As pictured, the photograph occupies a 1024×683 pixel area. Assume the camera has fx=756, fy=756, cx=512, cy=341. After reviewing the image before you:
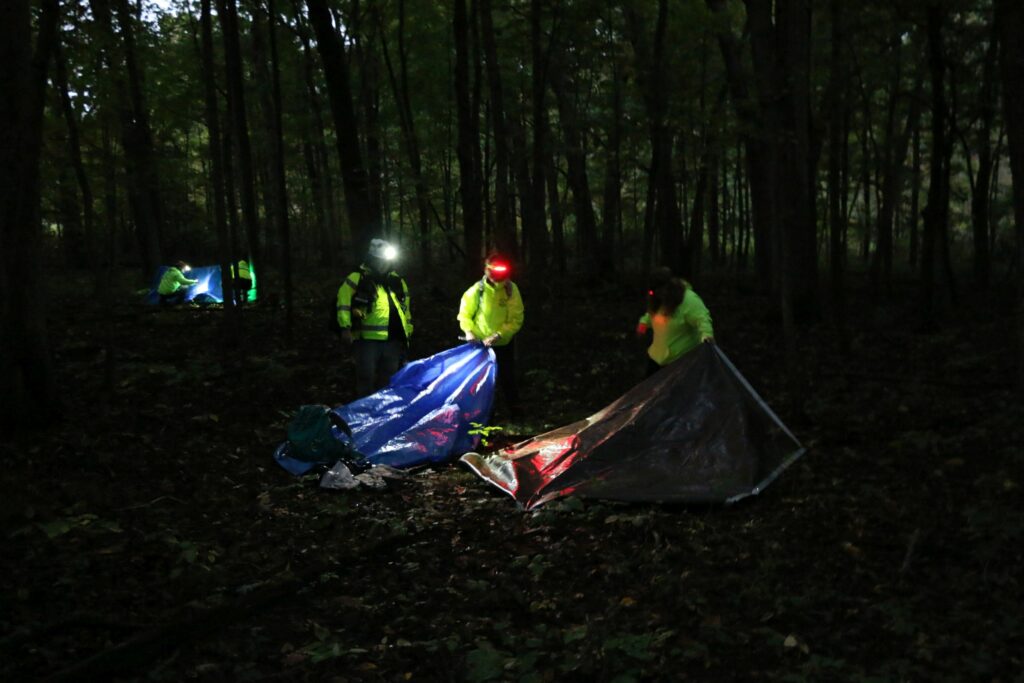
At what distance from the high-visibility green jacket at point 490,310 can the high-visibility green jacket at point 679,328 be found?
1686 mm

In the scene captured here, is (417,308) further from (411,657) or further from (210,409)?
(411,657)

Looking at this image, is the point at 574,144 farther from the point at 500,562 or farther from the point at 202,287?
the point at 500,562

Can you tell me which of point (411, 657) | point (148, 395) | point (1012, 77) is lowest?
point (411, 657)

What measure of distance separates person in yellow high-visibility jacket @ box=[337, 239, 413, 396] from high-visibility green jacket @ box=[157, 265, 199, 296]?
1167 cm

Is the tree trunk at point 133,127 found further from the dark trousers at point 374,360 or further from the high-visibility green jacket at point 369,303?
the dark trousers at point 374,360

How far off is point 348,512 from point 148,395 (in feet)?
16.0

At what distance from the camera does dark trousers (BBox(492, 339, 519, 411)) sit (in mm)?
8875

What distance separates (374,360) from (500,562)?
151 inches

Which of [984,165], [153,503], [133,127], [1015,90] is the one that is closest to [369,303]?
[153,503]

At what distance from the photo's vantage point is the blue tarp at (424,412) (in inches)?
286

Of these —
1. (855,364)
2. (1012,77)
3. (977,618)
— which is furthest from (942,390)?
(977,618)

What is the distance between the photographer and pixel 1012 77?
5844mm

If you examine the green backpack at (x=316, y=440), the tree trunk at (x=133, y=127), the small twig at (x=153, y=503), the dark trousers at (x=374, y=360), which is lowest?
the small twig at (x=153, y=503)

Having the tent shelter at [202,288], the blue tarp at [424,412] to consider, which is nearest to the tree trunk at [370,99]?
the tent shelter at [202,288]
